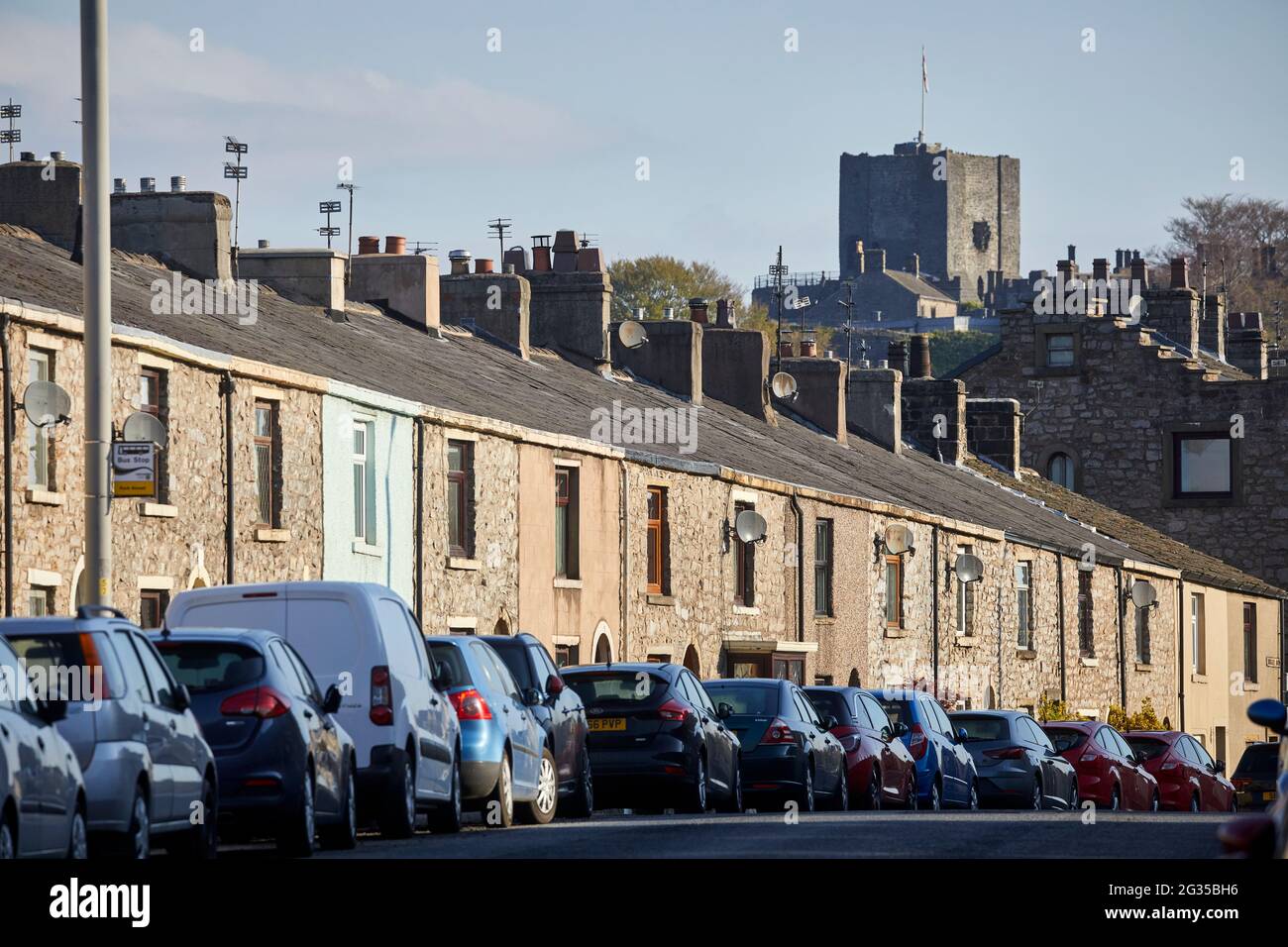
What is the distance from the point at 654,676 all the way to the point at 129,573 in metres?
6.05

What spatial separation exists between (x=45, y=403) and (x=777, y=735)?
8.34m

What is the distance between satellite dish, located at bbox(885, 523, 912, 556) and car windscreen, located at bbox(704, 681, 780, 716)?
1809 cm

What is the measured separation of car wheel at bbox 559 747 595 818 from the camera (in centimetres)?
2316

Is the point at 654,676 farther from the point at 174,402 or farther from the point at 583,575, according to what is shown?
the point at 583,575

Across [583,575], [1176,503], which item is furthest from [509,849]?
[1176,503]

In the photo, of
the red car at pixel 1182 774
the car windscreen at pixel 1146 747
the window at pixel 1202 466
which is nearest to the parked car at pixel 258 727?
the red car at pixel 1182 774

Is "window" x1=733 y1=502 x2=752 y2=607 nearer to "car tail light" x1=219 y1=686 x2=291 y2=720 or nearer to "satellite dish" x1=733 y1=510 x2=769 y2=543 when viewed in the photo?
"satellite dish" x1=733 y1=510 x2=769 y2=543

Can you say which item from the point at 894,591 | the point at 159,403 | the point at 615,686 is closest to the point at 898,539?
the point at 894,591

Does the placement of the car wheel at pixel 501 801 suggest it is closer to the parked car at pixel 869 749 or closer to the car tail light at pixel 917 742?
the parked car at pixel 869 749

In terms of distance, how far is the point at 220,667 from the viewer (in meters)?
16.8

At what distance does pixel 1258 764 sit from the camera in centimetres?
3916

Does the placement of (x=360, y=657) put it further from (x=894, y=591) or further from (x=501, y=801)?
(x=894, y=591)

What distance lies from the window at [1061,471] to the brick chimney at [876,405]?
10.9 meters

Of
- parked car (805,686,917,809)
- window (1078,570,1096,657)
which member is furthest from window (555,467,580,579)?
window (1078,570,1096,657)
